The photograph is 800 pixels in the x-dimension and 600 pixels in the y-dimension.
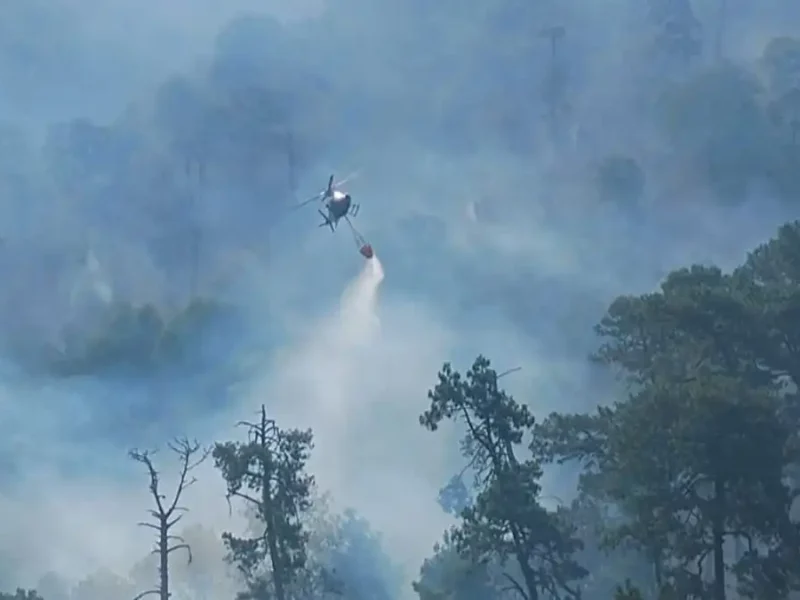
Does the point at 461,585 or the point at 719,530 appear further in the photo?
the point at 461,585

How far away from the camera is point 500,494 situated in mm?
27109

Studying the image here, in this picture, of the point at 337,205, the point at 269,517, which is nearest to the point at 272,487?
the point at 269,517

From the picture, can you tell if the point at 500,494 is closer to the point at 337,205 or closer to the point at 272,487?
the point at 272,487

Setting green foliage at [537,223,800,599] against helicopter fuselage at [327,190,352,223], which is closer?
green foliage at [537,223,800,599]

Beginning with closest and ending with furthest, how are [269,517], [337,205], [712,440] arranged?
[712,440] < [269,517] < [337,205]

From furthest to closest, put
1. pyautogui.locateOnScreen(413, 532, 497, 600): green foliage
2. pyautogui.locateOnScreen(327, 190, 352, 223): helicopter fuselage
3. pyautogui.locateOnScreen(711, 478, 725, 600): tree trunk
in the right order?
pyautogui.locateOnScreen(413, 532, 497, 600): green foliage
pyautogui.locateOnScreen(327, 190, 352, 223): helicopter fuselage
pyautogui.locateOnScreen(711, 478, 725, 600): tree trunk

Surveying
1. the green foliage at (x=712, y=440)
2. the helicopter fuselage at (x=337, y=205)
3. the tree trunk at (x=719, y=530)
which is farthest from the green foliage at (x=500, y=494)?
the helicopter fuselage at (x=337, y=205)

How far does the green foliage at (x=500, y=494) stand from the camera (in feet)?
88.9

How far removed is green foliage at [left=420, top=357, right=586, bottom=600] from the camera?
88.9 feet

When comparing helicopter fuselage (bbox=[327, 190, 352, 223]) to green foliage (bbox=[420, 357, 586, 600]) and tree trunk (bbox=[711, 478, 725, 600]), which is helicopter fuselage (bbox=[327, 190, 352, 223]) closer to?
green foliage (bbox=[420, 357, 586, 600])

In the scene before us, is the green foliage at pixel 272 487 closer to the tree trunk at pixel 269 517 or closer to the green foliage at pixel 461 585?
the tree trunk at pixel 269 517

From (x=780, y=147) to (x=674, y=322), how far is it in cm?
5855

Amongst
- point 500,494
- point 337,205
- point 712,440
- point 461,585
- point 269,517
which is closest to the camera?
point 712,440

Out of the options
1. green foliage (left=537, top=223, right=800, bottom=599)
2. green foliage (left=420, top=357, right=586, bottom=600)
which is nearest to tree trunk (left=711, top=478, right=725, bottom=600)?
green foliage (left=537, top=223, right=800, bottom=599)
